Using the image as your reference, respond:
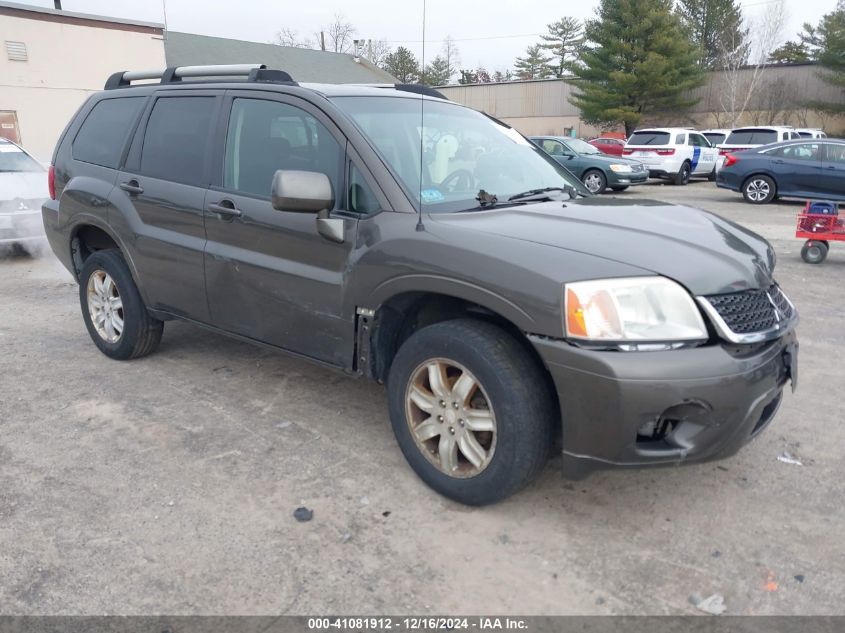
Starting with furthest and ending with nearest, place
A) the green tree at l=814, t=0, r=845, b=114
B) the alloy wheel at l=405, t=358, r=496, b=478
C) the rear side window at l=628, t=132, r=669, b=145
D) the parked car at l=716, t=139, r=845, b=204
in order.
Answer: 1. the green tree at l=814, t=0, r=845, b=114
2. the rear side window at l=628, t=132, r=669, b=145
3. the parked car at l=716, t=139, r=845, b=204
4. the alloy wheel at l=405, t=358, r=496, b=478

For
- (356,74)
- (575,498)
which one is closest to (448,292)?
(575,498)

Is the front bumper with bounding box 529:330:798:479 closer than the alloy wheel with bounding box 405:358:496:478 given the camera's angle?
Yes

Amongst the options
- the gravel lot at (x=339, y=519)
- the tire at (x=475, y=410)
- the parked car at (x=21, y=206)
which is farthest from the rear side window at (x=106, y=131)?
the parked car at (x=21, y=206)

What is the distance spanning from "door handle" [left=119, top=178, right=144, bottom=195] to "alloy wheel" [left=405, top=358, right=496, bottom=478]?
241cm

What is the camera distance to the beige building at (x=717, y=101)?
116ft

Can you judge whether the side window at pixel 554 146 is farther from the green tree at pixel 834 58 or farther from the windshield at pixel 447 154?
the green tree at pixel 834 58

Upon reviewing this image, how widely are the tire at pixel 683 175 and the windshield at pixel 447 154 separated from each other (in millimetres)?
18083

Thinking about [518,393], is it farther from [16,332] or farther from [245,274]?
[16,332]

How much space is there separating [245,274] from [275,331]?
359 mm

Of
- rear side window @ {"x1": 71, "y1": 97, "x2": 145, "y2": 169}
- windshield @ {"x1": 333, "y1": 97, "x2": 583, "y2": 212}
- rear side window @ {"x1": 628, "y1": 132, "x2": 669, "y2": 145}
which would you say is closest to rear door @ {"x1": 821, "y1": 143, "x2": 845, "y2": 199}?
rear side window @ {"x1": 628, "y1": 132, "x2": 669, "y2": 145}

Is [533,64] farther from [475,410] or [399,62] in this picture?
[475,410]

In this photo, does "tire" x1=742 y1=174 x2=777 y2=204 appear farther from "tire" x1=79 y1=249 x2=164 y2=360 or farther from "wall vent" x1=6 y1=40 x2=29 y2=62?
"wall vent" x1=6 y1=40 x2=29 y2=62

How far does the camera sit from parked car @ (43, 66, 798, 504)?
2.62 metres

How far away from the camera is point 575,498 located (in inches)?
127
